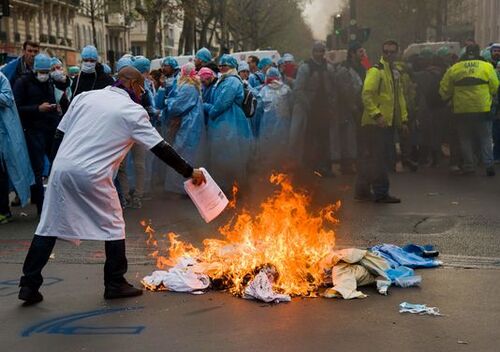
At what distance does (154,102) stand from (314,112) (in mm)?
2619

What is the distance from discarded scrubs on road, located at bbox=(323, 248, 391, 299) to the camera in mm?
6312

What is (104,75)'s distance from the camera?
10859 mm

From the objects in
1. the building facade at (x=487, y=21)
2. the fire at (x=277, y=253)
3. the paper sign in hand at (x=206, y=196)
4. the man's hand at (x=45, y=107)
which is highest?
the building facade at (x=487, y=21)

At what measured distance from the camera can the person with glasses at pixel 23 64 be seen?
10609 mm

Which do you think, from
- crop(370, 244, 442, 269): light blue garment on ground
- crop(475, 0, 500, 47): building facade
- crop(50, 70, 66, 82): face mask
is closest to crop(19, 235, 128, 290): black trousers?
crop(370, 244, 442, 269): light blue garment on ground

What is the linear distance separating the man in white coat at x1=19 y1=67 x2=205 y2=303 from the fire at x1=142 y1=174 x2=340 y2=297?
0.77m

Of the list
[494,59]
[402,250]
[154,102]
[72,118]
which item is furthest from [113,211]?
[494,59]

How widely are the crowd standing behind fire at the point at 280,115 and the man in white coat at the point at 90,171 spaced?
9.89 ft

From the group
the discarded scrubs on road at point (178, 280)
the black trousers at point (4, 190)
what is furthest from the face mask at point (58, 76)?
the discarded scrubs on road at point (178, 280)

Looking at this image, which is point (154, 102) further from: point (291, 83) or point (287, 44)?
point (287, 44)

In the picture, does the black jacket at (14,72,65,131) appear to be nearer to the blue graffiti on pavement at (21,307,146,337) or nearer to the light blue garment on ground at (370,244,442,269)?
the light blue garment on ground at (370,244,442,269)

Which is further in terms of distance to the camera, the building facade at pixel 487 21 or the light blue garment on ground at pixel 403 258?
the building facade at pixel 487 21

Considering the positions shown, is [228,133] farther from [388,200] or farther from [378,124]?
[388,200]

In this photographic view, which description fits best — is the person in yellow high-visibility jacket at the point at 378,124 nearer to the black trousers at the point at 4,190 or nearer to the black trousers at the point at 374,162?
the black trousers at the point at 374,162
